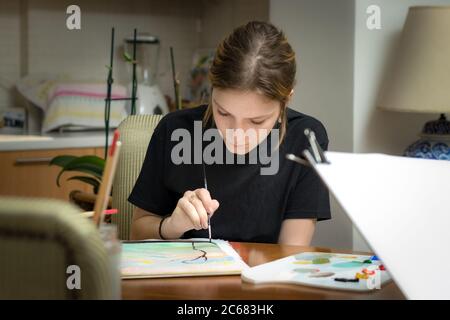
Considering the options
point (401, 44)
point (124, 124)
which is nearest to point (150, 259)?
point (124, 124)

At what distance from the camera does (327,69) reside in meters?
3.10

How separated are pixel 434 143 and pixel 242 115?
146 cm

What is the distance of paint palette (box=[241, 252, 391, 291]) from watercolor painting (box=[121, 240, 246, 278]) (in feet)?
0.19

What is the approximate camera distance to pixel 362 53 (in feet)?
9.77

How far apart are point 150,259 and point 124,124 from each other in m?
0.73

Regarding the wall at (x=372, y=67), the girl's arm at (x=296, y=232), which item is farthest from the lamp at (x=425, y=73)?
the girl's arm at (x=296, y=232)

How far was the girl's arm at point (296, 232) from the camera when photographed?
1.74m

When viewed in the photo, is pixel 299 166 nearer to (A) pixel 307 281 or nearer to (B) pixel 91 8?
(A) pixel 307 281

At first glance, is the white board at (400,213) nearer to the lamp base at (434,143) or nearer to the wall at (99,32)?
the lamp base at (434,143)

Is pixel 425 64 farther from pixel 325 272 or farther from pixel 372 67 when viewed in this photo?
pixel 325 272

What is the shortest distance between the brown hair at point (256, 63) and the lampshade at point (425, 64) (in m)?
1.17

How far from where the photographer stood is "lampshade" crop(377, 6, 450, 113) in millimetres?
2693

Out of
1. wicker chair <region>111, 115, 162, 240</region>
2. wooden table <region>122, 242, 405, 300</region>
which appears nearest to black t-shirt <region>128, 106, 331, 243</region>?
wicker chair <region>111, 115, 162, 240</region>

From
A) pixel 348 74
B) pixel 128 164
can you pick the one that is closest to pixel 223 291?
pixel 128 164
